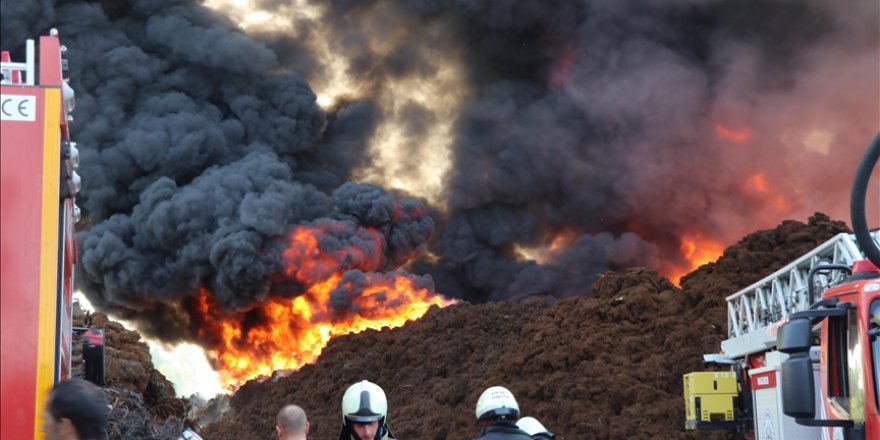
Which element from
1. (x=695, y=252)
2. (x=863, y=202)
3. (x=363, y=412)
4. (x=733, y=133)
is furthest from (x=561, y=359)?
(x=733, y=133)

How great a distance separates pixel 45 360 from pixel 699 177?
35.0 meters

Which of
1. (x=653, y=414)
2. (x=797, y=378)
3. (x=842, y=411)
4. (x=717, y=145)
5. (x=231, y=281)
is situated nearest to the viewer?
(x=797, y=378)

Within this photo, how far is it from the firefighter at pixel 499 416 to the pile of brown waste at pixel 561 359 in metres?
12.5

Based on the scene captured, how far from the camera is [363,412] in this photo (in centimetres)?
549

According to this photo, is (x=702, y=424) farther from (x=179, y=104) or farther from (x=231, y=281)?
(x=179, y=104)

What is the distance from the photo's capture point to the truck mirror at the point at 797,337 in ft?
17.0

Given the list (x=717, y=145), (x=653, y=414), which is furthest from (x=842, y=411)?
(x=717, y=145)

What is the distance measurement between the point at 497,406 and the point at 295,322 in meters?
28.2

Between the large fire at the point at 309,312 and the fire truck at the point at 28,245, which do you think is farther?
the large fire at the point at 309,312

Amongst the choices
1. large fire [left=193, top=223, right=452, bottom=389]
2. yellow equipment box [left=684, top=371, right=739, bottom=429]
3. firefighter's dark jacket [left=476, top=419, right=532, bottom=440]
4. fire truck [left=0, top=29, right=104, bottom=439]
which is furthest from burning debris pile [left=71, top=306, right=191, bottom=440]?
large fire [left=193, top=223, right=452, bottom=389]

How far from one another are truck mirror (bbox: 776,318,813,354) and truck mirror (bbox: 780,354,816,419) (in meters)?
0.05

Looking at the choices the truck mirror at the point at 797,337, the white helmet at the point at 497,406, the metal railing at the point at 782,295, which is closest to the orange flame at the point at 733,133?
the metal railing at the point at 782,295

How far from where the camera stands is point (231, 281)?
3138cm

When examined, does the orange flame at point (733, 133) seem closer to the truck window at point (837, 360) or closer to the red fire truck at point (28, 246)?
the truck window at point (837, 360)
